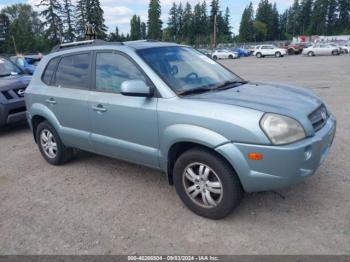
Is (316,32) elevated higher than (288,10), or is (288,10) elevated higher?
(288,10)

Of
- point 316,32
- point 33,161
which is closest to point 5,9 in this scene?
point 316,32

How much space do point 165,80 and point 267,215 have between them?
1806 mm

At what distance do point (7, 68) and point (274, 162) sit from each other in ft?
24.8

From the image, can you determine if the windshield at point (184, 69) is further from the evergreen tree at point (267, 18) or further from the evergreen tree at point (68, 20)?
the evergreen tree at point (267, 18)

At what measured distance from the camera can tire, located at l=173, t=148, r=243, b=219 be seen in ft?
10.2

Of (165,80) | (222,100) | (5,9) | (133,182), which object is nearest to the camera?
(222,100)

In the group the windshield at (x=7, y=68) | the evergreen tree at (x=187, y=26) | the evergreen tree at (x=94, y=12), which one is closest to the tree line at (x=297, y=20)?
the evergreen tree at (x=187, y=26)

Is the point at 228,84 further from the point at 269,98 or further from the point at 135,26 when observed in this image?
the point at 135,26

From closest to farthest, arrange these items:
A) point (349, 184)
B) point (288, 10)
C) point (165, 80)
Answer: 1. point (165, 80)
2. point (349, 184)
3. point (288, 10)

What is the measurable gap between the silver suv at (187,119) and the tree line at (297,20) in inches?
4173

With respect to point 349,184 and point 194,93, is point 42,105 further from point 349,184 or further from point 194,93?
point 349,184

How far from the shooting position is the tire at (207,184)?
3.10 m

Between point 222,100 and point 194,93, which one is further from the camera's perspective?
point 194,93

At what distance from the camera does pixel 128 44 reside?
13.2ft
